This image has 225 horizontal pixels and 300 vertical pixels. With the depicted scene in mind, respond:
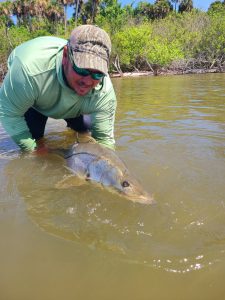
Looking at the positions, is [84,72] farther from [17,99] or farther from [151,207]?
[151,207]

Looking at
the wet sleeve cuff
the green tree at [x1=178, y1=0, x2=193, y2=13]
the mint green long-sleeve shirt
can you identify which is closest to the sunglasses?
the mint green long-sleeve shirt

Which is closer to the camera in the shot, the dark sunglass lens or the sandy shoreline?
the dark sunglass lens

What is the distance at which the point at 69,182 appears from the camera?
3770 mm

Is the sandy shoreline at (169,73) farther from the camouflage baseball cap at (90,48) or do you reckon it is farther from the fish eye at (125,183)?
the fish eye at (125,183)

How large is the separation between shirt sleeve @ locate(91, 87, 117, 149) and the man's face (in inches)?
20.6

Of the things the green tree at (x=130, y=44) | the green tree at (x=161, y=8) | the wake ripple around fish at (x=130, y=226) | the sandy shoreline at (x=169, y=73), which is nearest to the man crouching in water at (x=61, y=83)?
the wake ripple around fish at (x=130, y=226)

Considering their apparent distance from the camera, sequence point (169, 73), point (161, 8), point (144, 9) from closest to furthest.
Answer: point (169, 73)
point (161, 8)
point (144, 9)

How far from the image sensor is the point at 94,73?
10.6 feet

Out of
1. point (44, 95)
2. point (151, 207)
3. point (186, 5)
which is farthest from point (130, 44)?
point (151, 207)

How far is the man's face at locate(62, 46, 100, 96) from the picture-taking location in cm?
337

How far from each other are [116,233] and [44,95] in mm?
1905

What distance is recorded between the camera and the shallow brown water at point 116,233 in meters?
2.14

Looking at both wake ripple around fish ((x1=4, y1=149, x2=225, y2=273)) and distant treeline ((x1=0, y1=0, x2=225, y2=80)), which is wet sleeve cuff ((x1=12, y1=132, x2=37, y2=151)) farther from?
distant treeline ((x1=0, y1=0, x2=225, y2=80))

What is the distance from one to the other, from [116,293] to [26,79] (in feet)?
7.75
